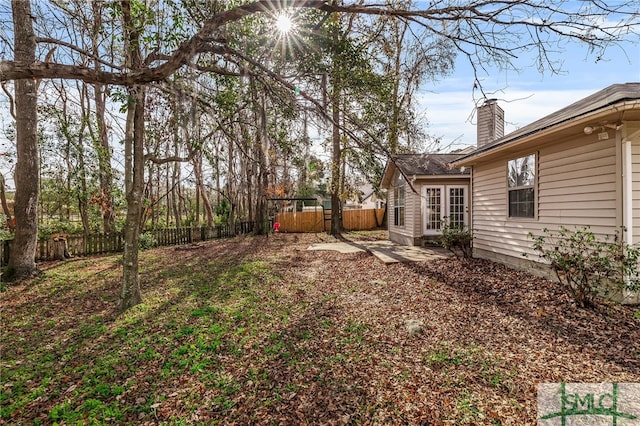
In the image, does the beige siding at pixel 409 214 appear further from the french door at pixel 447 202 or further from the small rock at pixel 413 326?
the small rock at pixel 413 326

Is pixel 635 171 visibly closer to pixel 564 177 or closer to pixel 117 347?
pixel 564 177

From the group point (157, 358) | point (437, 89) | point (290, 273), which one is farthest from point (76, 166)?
point (437, 89)

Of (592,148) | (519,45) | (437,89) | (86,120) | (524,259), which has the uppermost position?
(86,120)

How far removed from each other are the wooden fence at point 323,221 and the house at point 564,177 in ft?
43.7

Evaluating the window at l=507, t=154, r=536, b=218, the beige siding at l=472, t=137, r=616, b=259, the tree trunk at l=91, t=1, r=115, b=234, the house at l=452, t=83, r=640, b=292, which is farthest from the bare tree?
the tree trunk at l=91, t=1, r=115, b=234

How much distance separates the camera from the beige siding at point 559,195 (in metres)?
4.90

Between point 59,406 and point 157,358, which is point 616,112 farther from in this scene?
point 59,406

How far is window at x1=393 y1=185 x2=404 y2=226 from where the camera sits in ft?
43.5

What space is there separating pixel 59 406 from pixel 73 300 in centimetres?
381

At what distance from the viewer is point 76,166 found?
11125mm

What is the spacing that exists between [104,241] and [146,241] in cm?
135

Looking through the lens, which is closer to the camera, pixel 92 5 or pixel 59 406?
pixel 59 406

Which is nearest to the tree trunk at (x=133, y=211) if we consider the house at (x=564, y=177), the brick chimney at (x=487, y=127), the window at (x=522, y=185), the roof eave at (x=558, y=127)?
the house at (x=564, y=177)

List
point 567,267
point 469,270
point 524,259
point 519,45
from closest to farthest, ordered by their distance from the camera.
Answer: point 519,45 → point 567,267 → point 524,259 → point 469,270
